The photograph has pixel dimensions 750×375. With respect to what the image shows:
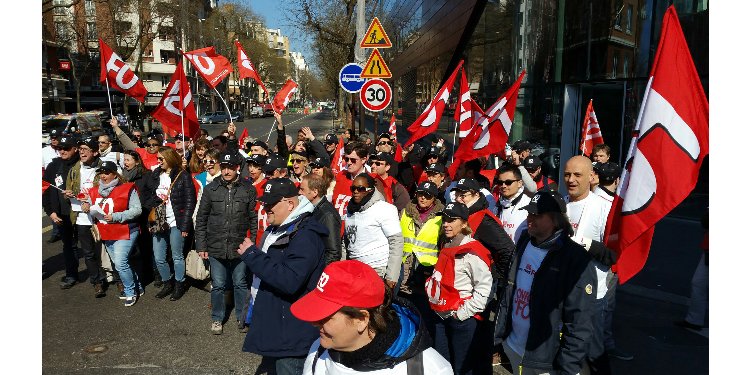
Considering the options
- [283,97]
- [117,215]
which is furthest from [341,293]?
[283,97]

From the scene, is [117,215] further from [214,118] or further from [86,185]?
[214,118]

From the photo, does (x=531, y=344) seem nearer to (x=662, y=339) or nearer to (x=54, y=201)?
(x=662, y=339)

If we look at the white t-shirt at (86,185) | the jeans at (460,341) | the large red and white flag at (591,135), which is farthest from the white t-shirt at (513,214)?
the white t-shirt at (86,185)

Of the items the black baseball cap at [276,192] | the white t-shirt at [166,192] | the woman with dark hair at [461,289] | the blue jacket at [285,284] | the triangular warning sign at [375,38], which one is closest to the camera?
the blue jacket at [285,284]

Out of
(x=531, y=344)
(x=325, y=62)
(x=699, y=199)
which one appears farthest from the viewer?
(x=325, y=62)

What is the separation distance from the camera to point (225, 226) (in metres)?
5.55

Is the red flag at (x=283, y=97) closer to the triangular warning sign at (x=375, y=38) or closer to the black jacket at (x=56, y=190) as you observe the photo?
the triangular warning sign at (x=375, y=38)

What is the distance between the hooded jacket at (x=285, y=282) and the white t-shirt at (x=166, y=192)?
10.9ft

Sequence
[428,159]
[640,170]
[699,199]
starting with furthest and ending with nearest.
A: [699,199] < [428,159] < [640,170]

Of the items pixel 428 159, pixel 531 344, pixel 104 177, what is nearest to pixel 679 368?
pixel 531 344

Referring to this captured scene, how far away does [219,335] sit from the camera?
5660 mm

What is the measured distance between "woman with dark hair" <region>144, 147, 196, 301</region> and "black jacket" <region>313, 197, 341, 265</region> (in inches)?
93.6

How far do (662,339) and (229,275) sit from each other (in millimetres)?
4334

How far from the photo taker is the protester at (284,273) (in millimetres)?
3375
